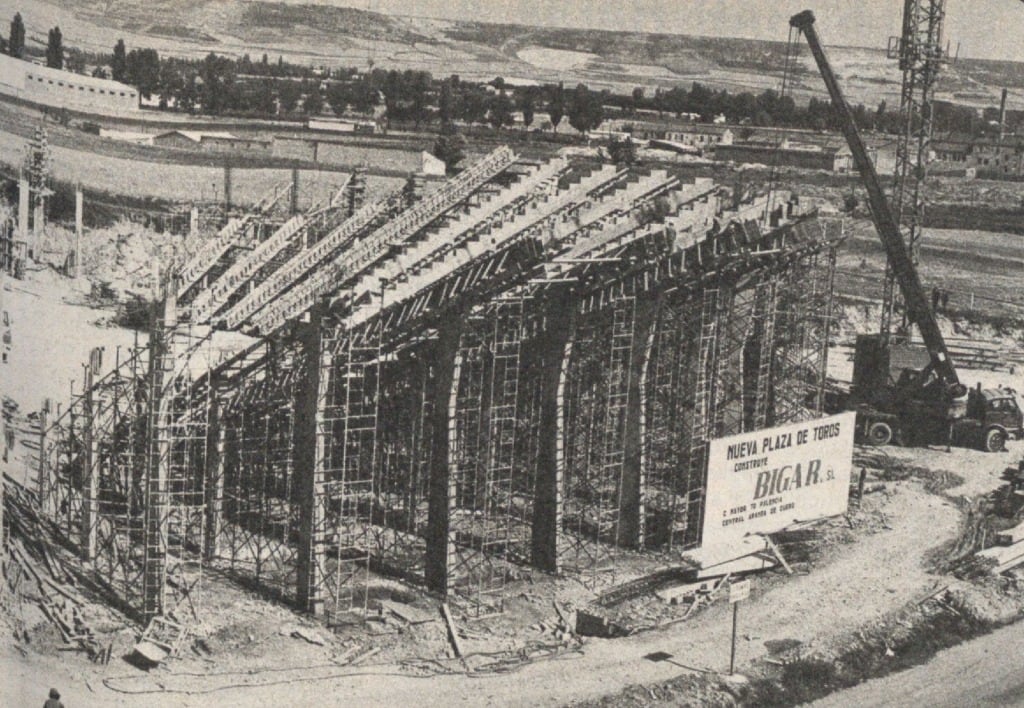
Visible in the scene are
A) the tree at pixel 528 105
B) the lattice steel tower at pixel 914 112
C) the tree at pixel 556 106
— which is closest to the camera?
the tree at pixel 528 105

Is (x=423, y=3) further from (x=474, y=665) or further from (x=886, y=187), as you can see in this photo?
(x=886, y=187)

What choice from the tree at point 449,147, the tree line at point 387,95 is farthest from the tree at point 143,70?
the tree at point 449,147

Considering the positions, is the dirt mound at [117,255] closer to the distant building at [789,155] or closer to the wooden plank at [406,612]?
the wooden plank at [406,612]

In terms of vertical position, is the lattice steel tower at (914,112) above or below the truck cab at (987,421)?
above

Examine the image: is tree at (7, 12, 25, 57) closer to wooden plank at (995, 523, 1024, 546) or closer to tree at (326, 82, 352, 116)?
tree at (326, 82, 352, 116)

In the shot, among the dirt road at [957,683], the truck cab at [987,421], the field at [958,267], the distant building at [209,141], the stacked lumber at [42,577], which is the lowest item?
the dirt road at [957,683]

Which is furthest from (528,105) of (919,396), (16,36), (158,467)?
(919,396)

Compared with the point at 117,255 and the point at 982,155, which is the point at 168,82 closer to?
the point at 117,255

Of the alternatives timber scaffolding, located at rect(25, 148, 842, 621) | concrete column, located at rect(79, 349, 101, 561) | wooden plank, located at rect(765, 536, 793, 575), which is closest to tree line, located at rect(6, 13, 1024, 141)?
timber scaffolding, located at rect(25, 148, 842, 621)
